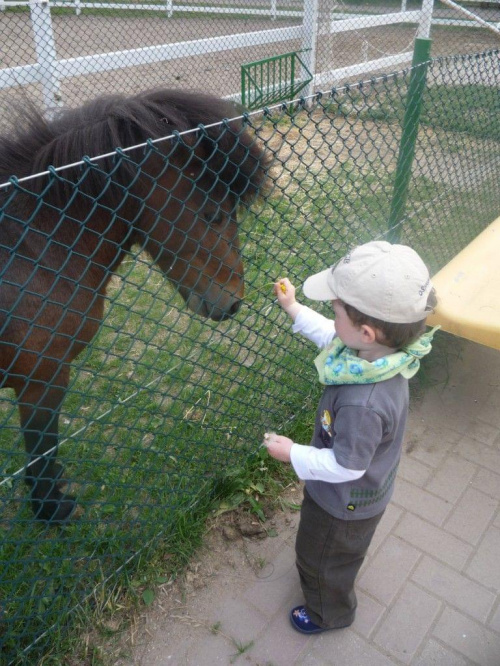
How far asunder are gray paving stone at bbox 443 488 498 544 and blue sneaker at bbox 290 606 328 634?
813 mm

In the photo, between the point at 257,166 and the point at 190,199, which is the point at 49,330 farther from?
the point at 257,166

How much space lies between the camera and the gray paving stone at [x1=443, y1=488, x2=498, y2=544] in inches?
98.7

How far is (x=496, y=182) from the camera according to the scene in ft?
16.1

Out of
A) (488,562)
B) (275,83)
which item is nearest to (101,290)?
(488,562)

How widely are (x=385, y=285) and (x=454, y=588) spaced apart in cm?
152

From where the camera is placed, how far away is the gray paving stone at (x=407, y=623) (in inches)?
81.7

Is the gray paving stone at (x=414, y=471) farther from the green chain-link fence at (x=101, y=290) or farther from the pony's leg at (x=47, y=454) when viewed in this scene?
the pony's leg at (x=47, y=454)

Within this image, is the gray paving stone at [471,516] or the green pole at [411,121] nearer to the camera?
the gray paving stone at [471,516]

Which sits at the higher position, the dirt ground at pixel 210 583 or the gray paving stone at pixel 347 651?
the gray paving stone at pixel 347 651

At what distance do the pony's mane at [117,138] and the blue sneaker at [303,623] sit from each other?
169cm

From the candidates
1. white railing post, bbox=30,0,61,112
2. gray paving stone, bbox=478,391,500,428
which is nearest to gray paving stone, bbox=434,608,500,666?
gray paving stone, bbox=478,391,500,428

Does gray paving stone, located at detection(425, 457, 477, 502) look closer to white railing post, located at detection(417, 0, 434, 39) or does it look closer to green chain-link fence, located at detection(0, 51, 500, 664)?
green chain-link fence, located at detection(0, 51, 500, 664)

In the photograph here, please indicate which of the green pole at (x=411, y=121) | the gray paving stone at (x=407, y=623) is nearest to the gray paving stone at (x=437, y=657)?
the gray paving stone at (x=407, y=623)

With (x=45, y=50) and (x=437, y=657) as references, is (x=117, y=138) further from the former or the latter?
(x=45, y=50)
